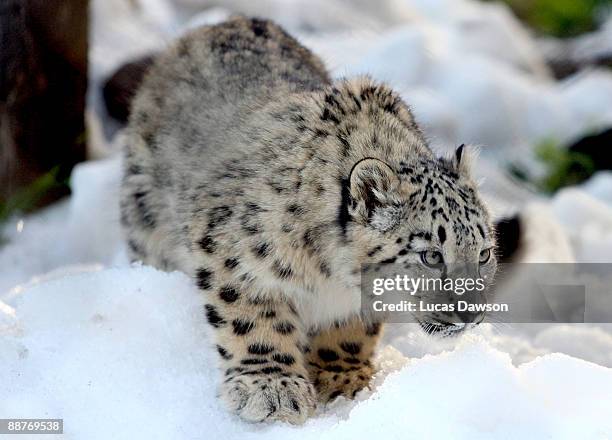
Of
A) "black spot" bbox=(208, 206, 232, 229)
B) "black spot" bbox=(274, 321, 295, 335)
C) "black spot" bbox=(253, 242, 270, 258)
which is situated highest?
"black spot" bbox=(208, 206, 232, 229)

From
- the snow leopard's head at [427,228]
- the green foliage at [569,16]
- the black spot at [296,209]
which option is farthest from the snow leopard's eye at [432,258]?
the green foliage at [569,16]

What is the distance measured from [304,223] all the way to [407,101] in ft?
8.35

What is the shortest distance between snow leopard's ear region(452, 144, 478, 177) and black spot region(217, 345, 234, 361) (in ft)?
4.19

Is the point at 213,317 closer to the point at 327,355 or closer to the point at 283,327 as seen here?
the point at 283,327

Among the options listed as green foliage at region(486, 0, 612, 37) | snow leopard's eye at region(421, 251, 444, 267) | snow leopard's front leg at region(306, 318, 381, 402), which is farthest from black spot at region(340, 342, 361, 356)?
green foliage at region(486, 0, 612, 37)

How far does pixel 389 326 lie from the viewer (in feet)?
17.9

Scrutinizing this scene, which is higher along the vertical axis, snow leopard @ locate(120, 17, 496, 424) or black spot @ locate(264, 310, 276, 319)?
snow leopard @ locate(120, 17, 496, 424)

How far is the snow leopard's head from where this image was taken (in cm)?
398

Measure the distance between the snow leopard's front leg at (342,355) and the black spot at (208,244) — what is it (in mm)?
716

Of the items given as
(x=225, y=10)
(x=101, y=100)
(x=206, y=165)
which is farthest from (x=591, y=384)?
(x=225, y=10)

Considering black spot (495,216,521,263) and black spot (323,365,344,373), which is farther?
black spot (495,216,521,263)

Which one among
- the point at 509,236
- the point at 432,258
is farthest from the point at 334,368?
the point at 509,236

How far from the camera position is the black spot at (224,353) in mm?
4480

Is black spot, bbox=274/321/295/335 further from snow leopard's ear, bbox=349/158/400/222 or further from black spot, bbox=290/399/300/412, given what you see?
snow leopard's ear, bbox=349/158/400/222
